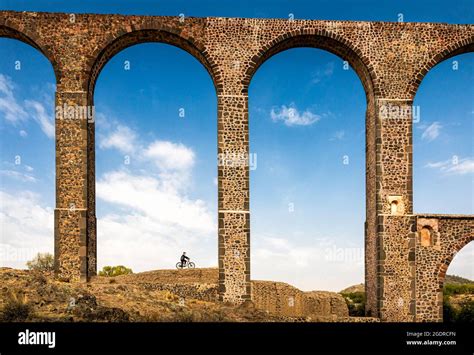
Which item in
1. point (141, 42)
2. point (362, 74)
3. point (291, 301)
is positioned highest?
point (141, 42)

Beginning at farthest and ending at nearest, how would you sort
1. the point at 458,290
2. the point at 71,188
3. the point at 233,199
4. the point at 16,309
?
the point at 458,290 → the point at 233,199 → the point at 71,188 → the point at 16,309

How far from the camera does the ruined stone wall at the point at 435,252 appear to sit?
18812 millimetres

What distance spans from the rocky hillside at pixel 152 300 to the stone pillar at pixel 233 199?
64 cm

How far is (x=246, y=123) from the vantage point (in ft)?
61.9

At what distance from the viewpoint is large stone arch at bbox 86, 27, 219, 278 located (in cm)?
1869

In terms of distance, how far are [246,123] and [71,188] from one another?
622 cm

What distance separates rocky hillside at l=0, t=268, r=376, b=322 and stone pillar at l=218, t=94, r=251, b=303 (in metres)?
0.64

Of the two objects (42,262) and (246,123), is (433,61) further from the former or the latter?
(42,262)

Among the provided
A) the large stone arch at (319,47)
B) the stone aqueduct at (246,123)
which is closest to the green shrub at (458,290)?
the stone aqueduct at (246,123)

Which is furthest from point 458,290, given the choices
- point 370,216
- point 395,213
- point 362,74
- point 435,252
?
point 362,74

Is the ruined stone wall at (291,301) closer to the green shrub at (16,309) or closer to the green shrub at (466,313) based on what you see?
the green shrub at (466,313)

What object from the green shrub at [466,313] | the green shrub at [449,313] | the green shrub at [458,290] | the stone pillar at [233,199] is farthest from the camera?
the green shrub at [458,290]

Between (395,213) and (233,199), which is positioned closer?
(233,199)
